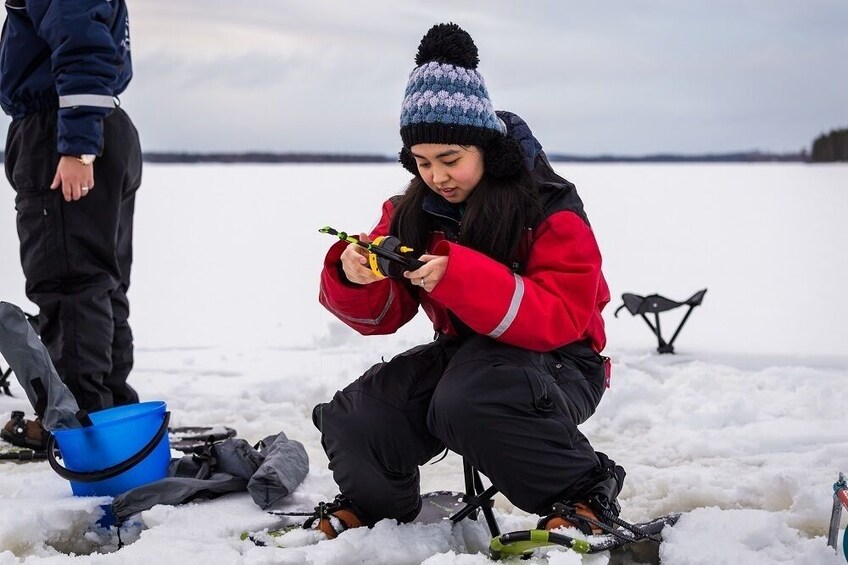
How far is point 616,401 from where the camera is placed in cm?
361

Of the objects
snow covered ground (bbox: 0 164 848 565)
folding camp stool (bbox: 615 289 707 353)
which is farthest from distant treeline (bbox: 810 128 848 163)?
folding camp stool (bbox: 615 289 707 353)

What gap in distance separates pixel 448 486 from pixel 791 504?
3.32 ft

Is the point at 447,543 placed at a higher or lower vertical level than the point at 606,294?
lower

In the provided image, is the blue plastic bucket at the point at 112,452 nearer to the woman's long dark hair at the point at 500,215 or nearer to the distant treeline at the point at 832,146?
the woman's long dark hair at the point at 500,215

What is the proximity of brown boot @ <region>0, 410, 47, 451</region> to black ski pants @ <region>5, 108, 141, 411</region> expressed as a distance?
0.21 metres

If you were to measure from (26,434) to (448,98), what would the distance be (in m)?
1.97

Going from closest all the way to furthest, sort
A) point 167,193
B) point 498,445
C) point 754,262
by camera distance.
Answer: point 498,445 < point 754,262 < point 167,193

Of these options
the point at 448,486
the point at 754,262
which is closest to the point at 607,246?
the point at 754,262

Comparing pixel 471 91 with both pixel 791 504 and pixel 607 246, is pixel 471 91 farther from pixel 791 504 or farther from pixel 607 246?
pixel 607 246

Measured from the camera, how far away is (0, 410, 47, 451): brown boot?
306 centimetres

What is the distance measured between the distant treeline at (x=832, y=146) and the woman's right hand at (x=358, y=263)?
47.6 meters

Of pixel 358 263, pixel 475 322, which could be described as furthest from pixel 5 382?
pixel 475 322

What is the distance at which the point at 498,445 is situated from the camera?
2041mm

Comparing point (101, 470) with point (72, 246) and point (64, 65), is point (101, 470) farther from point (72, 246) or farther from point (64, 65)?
point (64, 65)
